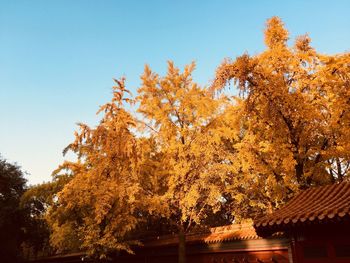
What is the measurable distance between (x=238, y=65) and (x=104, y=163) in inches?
298

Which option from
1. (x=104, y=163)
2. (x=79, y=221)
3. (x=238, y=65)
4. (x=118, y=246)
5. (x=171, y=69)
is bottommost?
(x=118, y=246)

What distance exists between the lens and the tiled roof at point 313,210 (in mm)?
6029

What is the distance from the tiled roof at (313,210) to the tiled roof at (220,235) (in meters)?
6.19

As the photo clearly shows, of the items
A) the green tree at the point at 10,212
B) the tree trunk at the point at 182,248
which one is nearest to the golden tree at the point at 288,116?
the tree trunk at the point at 182,248

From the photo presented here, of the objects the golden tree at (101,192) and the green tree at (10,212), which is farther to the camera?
the green tree at (10,212)

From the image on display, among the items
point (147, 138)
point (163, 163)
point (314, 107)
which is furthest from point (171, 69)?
point (314, 107)

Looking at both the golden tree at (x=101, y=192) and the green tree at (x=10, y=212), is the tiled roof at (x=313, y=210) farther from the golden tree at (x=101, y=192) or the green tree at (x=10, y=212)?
the green tree at (x=10, y=212)

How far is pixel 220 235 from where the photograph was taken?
51.3 ft

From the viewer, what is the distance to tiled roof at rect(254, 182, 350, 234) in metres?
6.03

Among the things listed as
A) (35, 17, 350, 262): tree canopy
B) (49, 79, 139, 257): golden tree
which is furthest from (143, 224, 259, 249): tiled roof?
(49, 79, 139, 257): golden tree

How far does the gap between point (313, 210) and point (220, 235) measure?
977 centimetres

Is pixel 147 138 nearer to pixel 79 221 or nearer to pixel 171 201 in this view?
pixel 171 201

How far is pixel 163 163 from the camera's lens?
593 inches

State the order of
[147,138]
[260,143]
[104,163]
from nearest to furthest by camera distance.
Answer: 1. [260,143]
2. [104,163]
3. [147,138]
